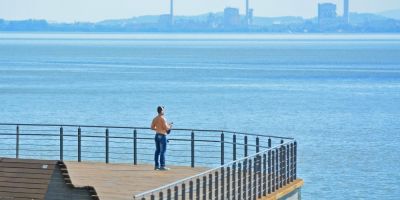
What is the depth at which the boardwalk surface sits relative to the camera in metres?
22.8

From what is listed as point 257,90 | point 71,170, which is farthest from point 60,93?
point 71,170

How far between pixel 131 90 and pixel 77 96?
1142cm

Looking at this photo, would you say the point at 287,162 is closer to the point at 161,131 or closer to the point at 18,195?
the point at 161,131

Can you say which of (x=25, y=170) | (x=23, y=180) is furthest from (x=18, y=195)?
(x=25, y=170)

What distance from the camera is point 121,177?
25188 millimetres

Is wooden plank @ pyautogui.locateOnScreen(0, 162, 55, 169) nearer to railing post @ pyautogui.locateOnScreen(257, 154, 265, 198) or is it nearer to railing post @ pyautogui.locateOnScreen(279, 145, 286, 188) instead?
railing post @ pyautogui.locateOnScreen(257, 154, 265, 198)

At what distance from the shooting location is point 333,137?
69.9 metres

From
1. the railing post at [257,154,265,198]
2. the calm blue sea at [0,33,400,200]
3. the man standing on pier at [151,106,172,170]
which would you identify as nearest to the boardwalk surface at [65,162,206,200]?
the man standing on pier at [151,106,172,170]

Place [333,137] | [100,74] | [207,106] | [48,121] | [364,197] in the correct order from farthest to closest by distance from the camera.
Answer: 1. [100,74]
2. [207,106]
3. [48,121]
4. [333,137]
5. [364,197]

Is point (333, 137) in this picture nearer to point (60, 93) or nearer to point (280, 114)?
point (280, 114)

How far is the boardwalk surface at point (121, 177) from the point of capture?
74.9 ft

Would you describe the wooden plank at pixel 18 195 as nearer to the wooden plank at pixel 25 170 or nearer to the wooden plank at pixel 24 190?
the wooden plank at pixel 24 190

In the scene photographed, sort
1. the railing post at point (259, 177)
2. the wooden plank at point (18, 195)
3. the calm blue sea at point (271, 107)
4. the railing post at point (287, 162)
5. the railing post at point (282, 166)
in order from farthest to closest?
the calm blue sea at point (271, 107) → the railing post at point (287, 162) → the railing post at point (282, 166) → the railing post at point (259, 177) → the wooden plank at point (18, 195)

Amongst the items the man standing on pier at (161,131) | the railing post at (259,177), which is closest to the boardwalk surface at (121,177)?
the man standing on pier at (161,131)
